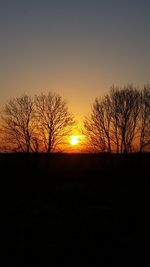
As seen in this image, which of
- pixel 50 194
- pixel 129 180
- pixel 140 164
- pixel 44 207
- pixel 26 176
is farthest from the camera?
pixel 140 164

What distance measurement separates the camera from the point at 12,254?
10.8 metres

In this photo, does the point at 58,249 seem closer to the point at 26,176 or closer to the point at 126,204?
the point at 126,204

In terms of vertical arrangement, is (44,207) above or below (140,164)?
below

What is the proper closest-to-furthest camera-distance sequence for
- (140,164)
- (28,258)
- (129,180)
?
(28,258) < (129,180) < (140,164)

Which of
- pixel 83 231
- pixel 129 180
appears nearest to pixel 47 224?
pixel 83 231

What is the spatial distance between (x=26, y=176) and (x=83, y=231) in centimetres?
2337

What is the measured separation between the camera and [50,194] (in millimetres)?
24812

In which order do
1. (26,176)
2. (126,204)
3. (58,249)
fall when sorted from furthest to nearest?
(26,176)
(126,204)
(58,249)

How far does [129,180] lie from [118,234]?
803 inches

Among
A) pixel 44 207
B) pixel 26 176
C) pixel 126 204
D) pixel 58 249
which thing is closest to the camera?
pixel 58 249

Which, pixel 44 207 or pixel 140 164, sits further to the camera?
pixel 140 164

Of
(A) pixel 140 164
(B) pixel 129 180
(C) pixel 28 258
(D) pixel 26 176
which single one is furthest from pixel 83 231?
(A) pixel 140 164

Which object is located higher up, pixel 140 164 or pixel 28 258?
pixel 140 164

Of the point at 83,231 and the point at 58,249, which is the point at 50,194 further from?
the point at 58,249
